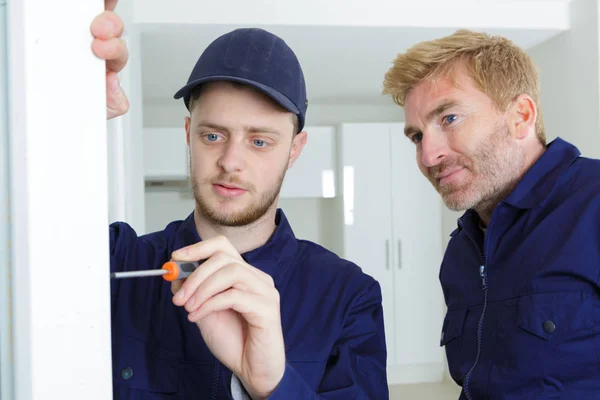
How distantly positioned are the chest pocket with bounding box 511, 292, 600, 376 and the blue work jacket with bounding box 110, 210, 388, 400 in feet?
1.14

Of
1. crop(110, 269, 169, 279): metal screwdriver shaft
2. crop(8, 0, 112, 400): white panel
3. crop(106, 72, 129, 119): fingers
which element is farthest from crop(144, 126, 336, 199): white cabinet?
crop(8, 0, 112, 400): white panel

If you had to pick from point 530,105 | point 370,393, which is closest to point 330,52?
point 530,105

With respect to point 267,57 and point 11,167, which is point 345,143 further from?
point 11,167

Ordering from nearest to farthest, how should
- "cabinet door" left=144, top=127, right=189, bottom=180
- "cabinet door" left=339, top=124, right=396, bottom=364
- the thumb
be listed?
the thumb, "cabinet door" left=144, top=127, right=189, bottom=180, "cabinet door" left=339, top=124, right=396, bottom=364

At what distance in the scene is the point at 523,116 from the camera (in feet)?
4.87

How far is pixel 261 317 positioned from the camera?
0.73 metres

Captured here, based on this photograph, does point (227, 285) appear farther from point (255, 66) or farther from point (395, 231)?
point (395, 231)

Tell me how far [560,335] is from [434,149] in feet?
1.61

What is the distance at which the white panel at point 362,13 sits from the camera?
279 centimetres

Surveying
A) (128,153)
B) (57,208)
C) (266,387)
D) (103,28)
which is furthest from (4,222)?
(128,153)

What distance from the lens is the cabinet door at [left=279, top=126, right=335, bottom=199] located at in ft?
16.2

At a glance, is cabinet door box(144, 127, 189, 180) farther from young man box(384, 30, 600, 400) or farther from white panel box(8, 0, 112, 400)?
white panel box(8, 0, 112, 400)

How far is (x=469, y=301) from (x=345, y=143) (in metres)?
3.50

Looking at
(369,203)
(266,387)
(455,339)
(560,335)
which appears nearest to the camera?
(266,387)
